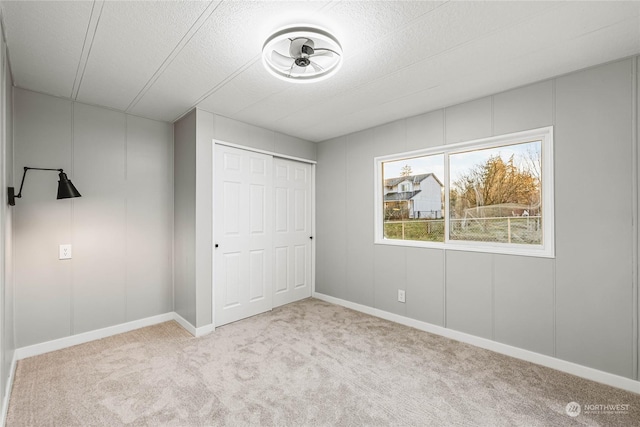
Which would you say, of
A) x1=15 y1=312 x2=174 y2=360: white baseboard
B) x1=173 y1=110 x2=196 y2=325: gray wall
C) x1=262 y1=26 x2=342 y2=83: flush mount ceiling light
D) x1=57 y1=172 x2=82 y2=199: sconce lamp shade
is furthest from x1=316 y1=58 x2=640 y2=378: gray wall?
x1=57 y1=172 x2=82 y2=199: sconce lamp shade

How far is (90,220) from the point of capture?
2910mm

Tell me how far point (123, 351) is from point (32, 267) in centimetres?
111

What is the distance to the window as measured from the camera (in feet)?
8.32

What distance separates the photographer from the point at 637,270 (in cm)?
203

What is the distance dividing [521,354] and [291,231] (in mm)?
2876

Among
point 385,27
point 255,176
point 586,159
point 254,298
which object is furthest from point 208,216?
point 586,159

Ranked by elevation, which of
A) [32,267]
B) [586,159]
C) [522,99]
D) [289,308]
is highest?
[522,99]

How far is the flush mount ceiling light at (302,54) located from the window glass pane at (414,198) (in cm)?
177

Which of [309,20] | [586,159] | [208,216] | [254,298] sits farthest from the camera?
[254,298]

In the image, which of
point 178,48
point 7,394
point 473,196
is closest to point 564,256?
point 473,196

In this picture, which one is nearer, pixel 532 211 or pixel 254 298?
pixel 532 211

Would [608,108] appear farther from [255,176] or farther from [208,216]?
[208,216]

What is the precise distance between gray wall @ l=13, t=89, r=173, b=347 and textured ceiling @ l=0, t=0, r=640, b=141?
0.35 meters

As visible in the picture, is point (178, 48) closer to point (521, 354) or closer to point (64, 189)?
point (64, 189)
